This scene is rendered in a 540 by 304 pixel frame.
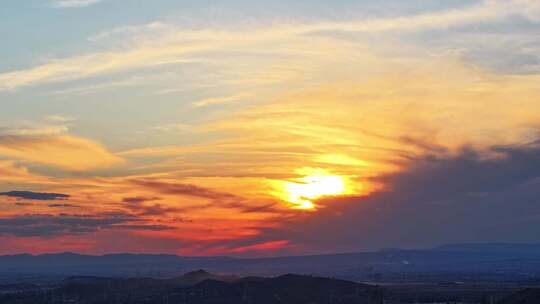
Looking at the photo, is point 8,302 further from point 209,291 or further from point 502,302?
point 502,302

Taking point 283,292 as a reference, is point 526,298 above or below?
below

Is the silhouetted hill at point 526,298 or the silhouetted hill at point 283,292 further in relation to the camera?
the silhouetted hill at point 283,292

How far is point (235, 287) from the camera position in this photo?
19275 centimetres

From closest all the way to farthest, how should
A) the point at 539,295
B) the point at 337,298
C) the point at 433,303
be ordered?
the point at 539,295 < the point at 433,303 < the point at 337,298

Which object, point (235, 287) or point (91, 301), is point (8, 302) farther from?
point (235, 287)

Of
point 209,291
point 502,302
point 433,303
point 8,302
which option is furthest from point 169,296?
point 502,302

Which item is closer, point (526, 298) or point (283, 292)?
point (526, 298)

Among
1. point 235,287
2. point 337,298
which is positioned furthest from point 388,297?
point 235,287

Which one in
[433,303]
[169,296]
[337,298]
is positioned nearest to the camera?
[433,303]

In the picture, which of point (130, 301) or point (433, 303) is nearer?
point (433, 303)

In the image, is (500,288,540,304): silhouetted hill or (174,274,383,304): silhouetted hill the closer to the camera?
(500,288,540,304): silhouetted hill

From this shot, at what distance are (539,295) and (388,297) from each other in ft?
189

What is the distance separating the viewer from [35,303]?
196 m

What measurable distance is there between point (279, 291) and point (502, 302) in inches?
2343
